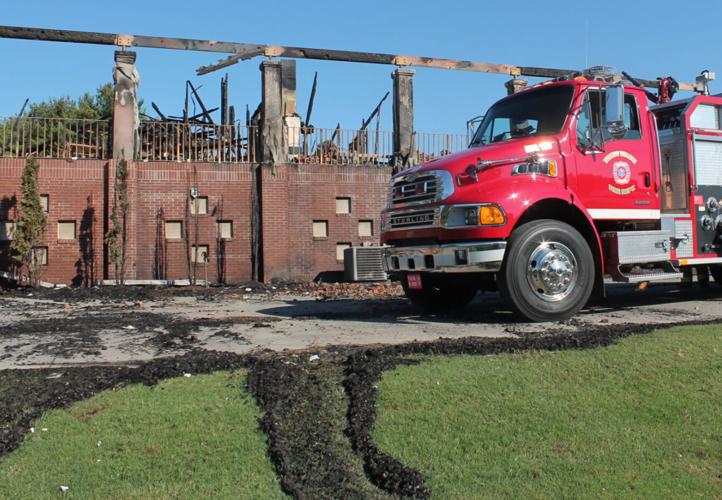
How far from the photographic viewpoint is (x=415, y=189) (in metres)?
7.92

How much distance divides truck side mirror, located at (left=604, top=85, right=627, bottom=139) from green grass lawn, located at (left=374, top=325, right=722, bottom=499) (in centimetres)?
333

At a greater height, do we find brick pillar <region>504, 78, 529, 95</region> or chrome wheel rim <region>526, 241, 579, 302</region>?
brick pillar <region>504, 78, 529, 95</region>

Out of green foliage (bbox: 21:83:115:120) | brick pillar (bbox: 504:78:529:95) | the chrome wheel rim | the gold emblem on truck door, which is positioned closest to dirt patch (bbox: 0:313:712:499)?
the chrome wheel rim

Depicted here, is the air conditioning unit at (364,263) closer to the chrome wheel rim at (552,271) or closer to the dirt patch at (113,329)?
the dirt patch at (113,329)

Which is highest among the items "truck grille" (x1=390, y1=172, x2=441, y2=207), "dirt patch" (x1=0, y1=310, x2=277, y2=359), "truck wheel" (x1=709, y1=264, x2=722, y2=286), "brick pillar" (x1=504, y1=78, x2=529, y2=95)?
"brick pillar" (x1=504, y1=78, x2=529, y2=95)

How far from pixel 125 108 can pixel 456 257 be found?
1206cm

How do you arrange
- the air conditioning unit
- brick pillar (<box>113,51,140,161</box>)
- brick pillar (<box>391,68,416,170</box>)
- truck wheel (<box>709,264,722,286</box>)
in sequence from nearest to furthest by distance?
truck wheel (<box>709,264,722,286</box>), brick pillar (<box>113,51,140,161</box>), the air conditioning unit, brick pillar (<box>391,68,416,170</box>)

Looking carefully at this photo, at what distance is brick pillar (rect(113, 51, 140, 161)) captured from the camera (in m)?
16.2

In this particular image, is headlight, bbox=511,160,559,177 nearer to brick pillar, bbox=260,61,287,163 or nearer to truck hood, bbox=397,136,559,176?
truck hood, bbox=397,136,559,176

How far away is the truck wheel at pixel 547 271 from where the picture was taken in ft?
24.2

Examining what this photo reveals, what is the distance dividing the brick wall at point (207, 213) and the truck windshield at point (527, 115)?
8833mm

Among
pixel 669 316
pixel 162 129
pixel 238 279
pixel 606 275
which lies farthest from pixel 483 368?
pixel 162 129

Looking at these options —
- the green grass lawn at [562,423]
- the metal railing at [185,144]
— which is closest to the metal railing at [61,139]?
the metal railing at [185,144]

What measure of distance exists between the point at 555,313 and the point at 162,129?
1386 cm
